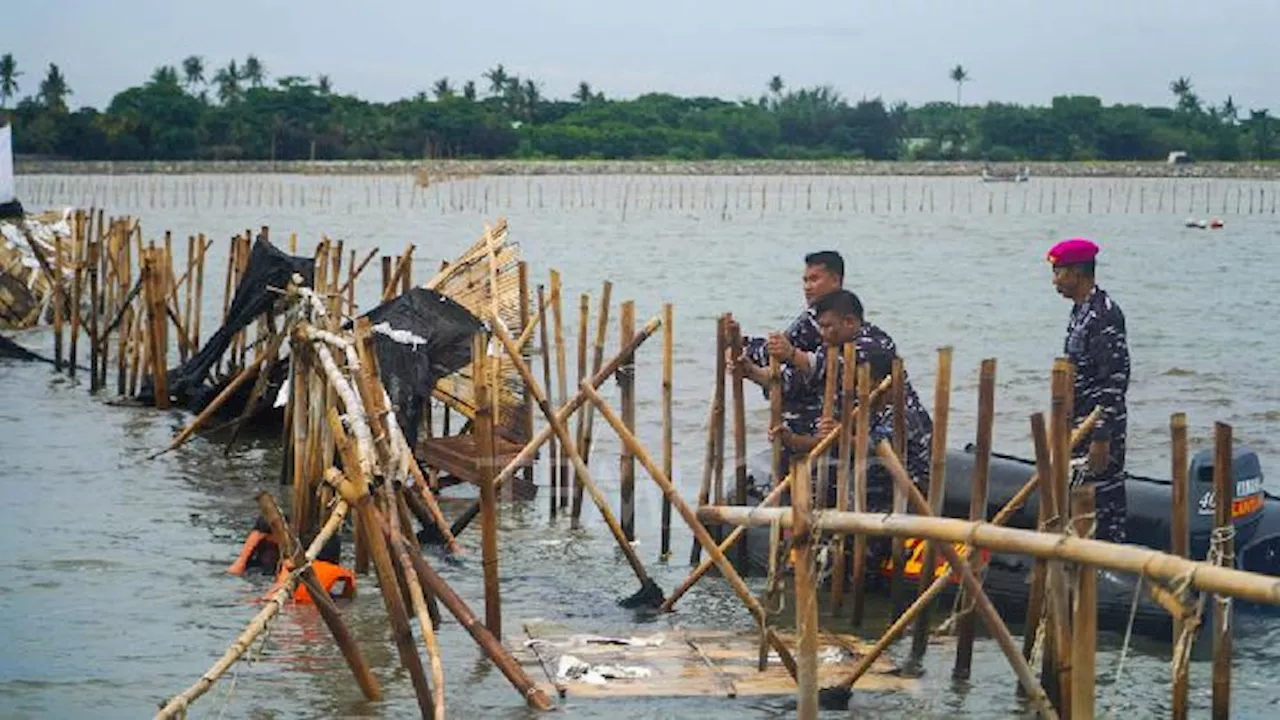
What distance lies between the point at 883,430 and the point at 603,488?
4449 mm

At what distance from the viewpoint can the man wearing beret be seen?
862cm

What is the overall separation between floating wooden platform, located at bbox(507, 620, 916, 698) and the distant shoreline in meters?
84.4

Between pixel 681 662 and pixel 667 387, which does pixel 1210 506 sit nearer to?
pixel 681 662

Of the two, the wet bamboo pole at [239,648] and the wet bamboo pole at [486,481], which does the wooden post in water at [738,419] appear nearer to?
the wet bamboo pole at [486,481]

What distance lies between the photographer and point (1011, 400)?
19.9 m

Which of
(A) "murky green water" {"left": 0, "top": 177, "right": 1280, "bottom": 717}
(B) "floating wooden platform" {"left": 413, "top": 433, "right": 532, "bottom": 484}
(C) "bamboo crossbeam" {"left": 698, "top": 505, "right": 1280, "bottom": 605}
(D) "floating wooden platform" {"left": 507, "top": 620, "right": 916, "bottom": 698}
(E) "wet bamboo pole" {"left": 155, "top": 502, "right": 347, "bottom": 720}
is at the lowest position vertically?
(A) "murky green water" {"left": 0, "top": 177, "right": 1280, "bottom": 717}

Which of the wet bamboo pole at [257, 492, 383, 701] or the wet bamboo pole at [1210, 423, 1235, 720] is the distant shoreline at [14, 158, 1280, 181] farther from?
Result: the wet bamboo pole at [1210, 423, 1235, 720]

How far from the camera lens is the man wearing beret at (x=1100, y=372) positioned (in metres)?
8.62

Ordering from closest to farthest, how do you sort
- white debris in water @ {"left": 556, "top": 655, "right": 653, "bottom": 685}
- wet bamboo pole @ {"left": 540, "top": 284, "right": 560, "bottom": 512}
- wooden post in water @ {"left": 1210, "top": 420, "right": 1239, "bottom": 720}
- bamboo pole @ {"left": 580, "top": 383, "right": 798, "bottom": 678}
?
wooden post in water @ {"left": 1210, "top": 420, "right": 1239, "bottom": 720}, bamboo pole @ {"left": 580, "top": 383, "right": 798, "bottom": 678}, white debris in water @ {"left": 556, "top": 655, "right": 653, "bottom": 685}, wet bamboo pole @ {"left": 540, "top": 284, "right": 560, "bottom": 512}

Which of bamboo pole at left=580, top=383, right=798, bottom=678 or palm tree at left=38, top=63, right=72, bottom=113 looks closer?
bamboo pole at left=580, top=383, right=798, bottom=678

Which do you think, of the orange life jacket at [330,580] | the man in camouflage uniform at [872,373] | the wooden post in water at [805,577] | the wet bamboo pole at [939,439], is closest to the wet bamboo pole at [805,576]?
the wooden post in water at [805,577]

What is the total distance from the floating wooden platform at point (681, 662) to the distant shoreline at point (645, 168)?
84.4 metres

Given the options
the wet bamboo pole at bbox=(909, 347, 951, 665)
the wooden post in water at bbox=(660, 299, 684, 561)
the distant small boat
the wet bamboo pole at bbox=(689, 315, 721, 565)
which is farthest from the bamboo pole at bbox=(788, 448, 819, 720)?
the distant small boat

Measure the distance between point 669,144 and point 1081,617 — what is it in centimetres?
10855
